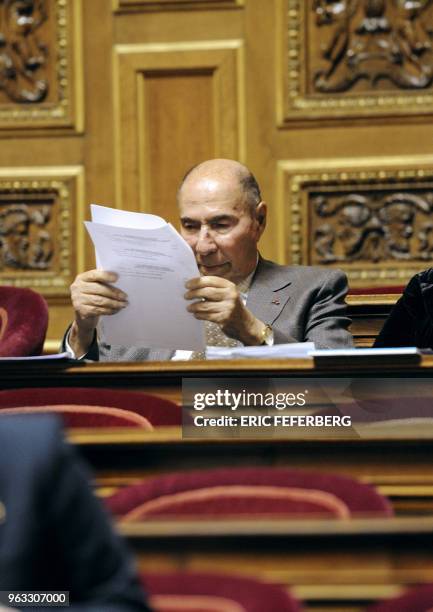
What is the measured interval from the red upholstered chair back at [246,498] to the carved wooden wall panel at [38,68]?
2948 millimetres

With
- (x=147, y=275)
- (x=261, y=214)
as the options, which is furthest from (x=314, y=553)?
(x=261, y=214)

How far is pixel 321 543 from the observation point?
3.41ft

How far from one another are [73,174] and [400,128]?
4.02 feet

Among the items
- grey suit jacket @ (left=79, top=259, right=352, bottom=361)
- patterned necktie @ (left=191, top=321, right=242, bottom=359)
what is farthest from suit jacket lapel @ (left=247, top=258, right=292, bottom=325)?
patterned necktie @ (left=191, top=321, right=242, bottom=359)

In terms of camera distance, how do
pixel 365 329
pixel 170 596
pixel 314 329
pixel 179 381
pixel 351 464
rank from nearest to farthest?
pixel 170 596, pixel 351 464, pixel 179 381, pixel 314 329, pixel 365 329

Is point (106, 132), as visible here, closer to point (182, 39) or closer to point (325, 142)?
point (182, 39)

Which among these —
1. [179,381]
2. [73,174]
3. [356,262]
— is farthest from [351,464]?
[73,174]

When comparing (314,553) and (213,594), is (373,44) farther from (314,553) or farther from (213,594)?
(213,594)

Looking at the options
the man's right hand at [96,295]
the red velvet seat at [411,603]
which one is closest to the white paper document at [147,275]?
the man's right hand at [96,295]

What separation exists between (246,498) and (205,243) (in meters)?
1.65

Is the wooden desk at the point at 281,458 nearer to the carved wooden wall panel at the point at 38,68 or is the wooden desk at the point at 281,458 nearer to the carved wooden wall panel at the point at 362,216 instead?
the carved wooden wall panel at the point at 362,216

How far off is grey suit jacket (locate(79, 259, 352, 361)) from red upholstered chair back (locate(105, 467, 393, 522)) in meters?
1.45

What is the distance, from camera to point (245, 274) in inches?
114

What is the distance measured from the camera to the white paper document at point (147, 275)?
2.14m
